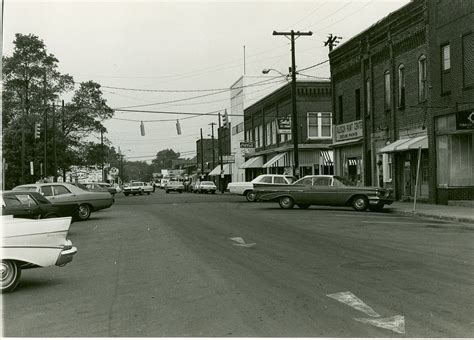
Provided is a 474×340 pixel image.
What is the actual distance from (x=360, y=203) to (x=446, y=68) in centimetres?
708

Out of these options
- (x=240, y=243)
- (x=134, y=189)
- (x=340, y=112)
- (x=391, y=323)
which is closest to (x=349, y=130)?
(x=340, y=112)

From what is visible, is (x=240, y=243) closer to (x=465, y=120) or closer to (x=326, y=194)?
(x=326, y=194)

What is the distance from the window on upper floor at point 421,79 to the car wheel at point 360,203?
21.9 ft

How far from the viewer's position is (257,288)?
8.43 m

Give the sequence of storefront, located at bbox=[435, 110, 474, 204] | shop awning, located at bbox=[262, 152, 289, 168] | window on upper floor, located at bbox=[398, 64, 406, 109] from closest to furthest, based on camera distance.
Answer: storefront, located at bbox=[435, 110, 474, 204], window on upper floor, located at bbox=[398, 64, 406, 109], shop awning, located at bbox=[262, 152, 289, 168]

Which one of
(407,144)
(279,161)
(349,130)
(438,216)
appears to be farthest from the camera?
(279,161)

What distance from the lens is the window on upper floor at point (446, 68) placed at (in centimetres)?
2600

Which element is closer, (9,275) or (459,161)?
(9,275)

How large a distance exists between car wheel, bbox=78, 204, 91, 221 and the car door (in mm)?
9416

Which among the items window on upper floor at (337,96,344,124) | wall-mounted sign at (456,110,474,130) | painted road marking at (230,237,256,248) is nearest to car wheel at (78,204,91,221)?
painted road marking at (230,237,256,248)

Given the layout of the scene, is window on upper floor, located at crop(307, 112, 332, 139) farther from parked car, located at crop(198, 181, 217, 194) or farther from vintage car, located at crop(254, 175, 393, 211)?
vintage car, located at crop(254, 175, 393, 211)

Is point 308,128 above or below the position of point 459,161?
above

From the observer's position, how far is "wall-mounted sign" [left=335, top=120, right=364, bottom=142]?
36.3 meters

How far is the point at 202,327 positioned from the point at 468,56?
70.7 feet
